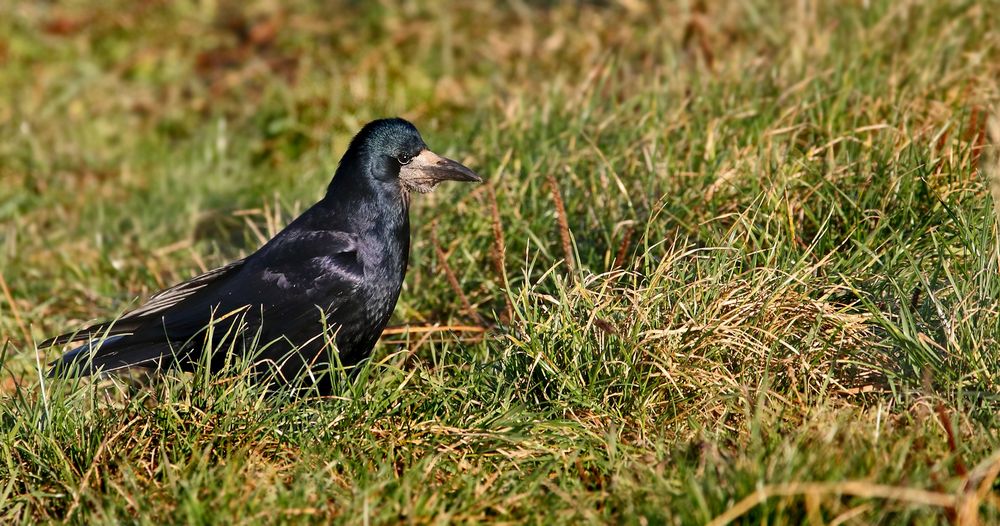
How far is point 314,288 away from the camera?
12.2 feet

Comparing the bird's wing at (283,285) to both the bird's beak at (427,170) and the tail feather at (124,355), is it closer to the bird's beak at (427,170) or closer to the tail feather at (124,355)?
the tail feather at (124,355)

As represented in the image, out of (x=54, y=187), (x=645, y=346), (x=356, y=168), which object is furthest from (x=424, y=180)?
(x=54, y=187)

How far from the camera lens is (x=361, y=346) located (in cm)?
373

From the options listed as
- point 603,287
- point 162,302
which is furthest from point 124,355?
point 603,287

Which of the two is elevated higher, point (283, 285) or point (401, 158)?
point (401, 158)

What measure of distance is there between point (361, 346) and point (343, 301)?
16 cm

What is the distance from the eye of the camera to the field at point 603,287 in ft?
8.64

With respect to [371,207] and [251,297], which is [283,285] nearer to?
[251,297]

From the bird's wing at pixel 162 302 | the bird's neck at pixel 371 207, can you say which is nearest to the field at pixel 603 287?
the bird's wing at pixel 162 302

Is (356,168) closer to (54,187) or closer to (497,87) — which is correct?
(497,87)

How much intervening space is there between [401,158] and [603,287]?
1068 millimetres

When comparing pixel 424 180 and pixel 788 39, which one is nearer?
pixel 424 180

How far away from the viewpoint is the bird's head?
3949mm

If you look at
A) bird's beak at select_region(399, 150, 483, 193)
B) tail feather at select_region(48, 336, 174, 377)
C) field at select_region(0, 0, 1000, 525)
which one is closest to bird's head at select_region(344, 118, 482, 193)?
bird's beak at select_region(399, 150, 483, 193)
